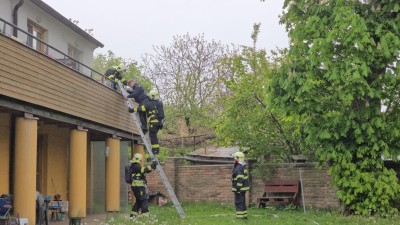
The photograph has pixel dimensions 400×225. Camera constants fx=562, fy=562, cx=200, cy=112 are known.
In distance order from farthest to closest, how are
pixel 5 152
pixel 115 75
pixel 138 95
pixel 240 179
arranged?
pixel 115 75
pixel 138 95
pixel 240 179
pixel 5 152

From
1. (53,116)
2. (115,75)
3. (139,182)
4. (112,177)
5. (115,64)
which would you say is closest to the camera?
(53,116)

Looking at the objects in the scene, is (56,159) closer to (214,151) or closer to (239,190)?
(239,190)

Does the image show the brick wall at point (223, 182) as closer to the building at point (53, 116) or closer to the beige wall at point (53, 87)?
the building at point (53, 116)

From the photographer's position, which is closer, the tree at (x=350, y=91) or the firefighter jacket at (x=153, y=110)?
the tree at (x=350, y=91)

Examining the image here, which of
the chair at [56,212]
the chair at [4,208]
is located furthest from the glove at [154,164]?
the chair at [4,208]

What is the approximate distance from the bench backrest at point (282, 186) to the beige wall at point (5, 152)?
32.8ft

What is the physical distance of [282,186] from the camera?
20.7m

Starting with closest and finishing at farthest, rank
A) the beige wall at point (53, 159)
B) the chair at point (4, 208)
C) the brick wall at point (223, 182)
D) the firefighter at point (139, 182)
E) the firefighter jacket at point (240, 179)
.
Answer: the chair at point (4, 208)
the firefighter at point (139, 182)
the firefighter jacket at point (240, 179)
the beige wall at point (53, 159)
the brick wall at point (223, 182)

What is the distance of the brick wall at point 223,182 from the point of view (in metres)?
20.0

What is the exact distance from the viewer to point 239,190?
15.5 m

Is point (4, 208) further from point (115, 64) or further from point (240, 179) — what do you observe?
point (115, 64)

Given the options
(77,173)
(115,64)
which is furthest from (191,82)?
(77,173)

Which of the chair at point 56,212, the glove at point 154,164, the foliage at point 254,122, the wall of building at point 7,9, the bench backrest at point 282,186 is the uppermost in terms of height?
the wall of building at point 7,9

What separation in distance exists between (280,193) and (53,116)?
10354 millimetres
